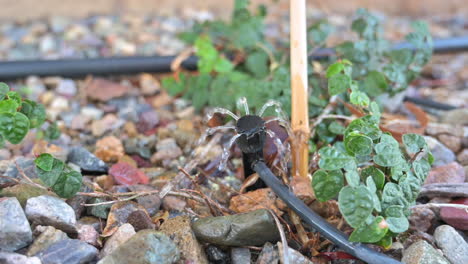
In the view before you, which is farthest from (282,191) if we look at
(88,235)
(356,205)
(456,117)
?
(456,117)

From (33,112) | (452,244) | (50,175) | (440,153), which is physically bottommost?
(452,244)

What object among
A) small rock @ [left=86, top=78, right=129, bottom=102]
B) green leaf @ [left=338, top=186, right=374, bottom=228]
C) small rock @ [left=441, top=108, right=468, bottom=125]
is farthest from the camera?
small rock @ [left=86, top=78, right=129, bottom=102]

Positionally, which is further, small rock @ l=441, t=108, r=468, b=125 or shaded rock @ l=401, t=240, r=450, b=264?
small rock @ l=441, t=108, r=468, b=125

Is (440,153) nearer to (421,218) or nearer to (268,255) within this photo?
(421,218)

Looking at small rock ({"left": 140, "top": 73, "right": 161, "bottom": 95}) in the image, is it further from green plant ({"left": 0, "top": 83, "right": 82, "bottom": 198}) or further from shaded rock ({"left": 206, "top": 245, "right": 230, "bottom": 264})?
shaded rock ({"left": 206, "top": 245, "right": 230, "bottom": 264})

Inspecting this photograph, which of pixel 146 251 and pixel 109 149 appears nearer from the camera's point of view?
pixel 146 251

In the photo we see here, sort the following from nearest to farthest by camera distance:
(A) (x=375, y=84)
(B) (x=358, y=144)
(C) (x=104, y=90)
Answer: (B) (x=358, y=144), (A) (x=375, y=84), (C) (x=104, y=90)

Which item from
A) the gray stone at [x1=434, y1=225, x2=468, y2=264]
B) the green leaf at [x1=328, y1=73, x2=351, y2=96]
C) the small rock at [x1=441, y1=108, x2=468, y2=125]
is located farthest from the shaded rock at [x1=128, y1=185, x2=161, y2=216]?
the small rock at [x1=441, y1=108, x2=468, y2=125]
